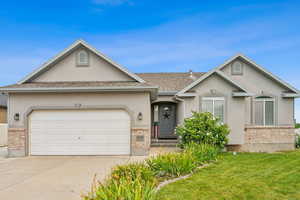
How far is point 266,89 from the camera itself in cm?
1403

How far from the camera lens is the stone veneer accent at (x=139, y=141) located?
36.8ft

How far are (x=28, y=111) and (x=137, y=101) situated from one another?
589 centimetres

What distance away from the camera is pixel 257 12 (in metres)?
14.4

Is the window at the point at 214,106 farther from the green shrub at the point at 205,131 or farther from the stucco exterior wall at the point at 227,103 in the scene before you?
the green shrub at the point at 205,131

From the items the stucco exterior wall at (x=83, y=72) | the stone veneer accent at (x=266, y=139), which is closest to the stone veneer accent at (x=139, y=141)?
the stucco exterior wall at (x=83, y=72)

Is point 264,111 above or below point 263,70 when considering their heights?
below

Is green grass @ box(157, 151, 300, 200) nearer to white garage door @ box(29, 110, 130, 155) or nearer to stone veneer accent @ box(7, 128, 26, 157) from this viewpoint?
white garage door @ box(29, 110, 130, 155)

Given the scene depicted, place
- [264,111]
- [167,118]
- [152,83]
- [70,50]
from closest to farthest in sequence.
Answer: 1. [70,50]
2. [264,111]
3. [152,83]
4. [167,118]

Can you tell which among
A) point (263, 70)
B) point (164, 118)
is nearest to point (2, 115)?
point (164, 118)

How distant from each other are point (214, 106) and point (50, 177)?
30.7 feet

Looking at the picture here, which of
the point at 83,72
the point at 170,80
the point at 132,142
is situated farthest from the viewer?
the point at 170,80

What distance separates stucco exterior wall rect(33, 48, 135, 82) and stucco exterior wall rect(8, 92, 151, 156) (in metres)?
1.29

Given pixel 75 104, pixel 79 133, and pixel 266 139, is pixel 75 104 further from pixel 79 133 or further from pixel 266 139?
pixel 266 139

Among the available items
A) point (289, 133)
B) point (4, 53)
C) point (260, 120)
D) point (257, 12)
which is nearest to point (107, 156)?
point (260, 120)
